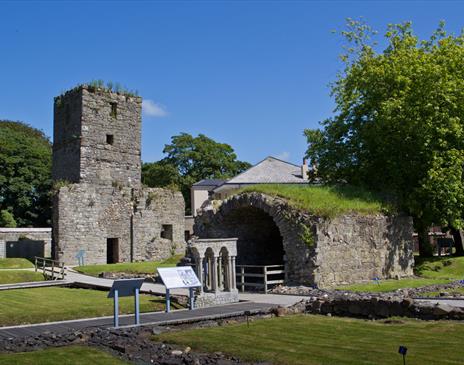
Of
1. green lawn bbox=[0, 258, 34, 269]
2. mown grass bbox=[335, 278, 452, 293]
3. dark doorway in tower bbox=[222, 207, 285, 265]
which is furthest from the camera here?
green lawn bbox=[0, 258, 34, 269]

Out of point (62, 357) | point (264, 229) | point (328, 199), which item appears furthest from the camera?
point (264, 229)

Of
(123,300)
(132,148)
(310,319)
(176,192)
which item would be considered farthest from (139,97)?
(310,319)

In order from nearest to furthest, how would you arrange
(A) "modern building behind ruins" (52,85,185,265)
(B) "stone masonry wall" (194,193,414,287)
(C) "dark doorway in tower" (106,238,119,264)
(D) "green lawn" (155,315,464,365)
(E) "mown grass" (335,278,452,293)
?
(D) "green lawn" (155,315,464,365), (E) "mown grass" (335,278,452,293), (B) "stone masonry wall" (194,193,414,287), (A) "modern building behind ruins" (52,85,185,265), (C) "dark doorway in tower" (106,238,119,264)

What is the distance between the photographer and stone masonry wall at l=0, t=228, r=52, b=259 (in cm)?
3578

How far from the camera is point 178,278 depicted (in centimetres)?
1404

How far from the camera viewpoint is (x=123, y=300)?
1612 cm

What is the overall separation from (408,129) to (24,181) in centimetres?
3555

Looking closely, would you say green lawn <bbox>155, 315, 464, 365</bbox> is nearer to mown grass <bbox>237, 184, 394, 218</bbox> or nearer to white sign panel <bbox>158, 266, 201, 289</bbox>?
white sign panel <bbox>158, 266, 201, 289</bbox>

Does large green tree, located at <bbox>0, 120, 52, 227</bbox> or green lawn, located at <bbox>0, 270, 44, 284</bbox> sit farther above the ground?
large green tree, located at <bbox>0, 120, 52, 227</bbox>

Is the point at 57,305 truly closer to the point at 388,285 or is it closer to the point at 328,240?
the point at 328,240

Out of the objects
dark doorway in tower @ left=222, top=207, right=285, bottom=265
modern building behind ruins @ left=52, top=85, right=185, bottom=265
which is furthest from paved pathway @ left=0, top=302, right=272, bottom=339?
modern building behind ruins @ left=52, top=85, right=185, bottom=265

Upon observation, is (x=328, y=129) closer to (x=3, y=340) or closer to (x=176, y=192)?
(x=176, y=192)

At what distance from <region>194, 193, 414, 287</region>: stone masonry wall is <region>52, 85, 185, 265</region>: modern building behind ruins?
12.5 m

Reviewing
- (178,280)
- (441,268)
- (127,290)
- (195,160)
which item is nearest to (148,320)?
(127,290)
